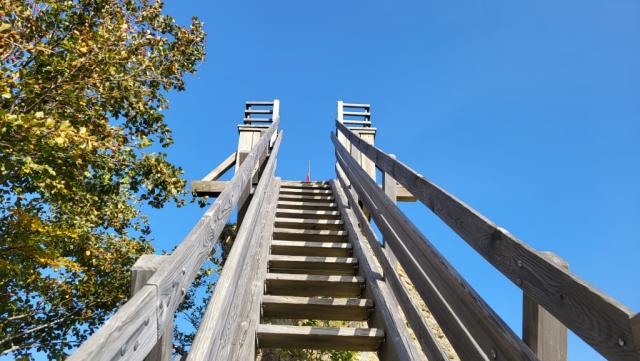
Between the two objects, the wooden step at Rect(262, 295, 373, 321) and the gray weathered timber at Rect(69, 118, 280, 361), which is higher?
the gray weathered timber at Rect(69, 118, 280, 361)

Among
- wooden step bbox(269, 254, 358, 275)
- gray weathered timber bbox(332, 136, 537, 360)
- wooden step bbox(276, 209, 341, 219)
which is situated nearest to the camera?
gray weathered timber bbox(332, 136, 537, 360)

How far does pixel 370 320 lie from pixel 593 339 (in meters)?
2.61

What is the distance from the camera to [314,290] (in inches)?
162

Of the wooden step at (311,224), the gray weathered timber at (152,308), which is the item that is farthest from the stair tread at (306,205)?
the gray weathered timber at (152,308)

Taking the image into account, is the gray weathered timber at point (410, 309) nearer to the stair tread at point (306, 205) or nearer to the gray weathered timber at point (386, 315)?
the gray weathered timber at point (386, 315)

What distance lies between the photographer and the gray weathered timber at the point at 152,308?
109 cm

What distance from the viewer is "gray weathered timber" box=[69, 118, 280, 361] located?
43.0 inches

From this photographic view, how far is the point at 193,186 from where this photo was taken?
30.2 feet

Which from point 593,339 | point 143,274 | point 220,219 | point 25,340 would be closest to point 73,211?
point 25,340

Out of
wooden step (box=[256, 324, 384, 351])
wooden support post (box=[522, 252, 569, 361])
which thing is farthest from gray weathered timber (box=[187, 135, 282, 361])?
wooden support post (box=[522, 252, 569, 361])

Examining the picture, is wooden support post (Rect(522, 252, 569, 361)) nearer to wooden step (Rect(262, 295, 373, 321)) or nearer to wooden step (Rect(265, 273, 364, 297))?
wooden step (Rect(262, 295, 373, 321))

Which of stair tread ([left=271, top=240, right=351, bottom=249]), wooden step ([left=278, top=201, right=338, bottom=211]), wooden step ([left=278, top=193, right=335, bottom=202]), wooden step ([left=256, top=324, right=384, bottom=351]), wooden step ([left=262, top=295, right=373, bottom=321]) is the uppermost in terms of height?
wooden step ([left=278, top=193, right=335, bottom=202])

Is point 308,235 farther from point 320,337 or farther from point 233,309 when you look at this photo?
point 233,309

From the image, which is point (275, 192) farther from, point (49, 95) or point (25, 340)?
point (25, 340)
